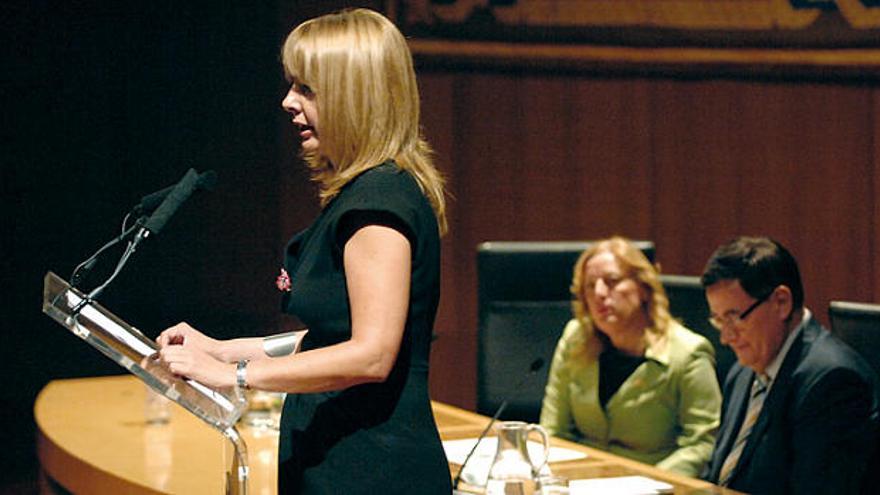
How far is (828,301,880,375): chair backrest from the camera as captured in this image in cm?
279

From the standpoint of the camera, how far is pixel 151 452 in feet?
9.71

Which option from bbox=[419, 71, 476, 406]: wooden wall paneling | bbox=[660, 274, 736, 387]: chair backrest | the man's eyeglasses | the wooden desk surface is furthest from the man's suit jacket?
bbox=[419, 71, 476, 406]: wooden wall paneling

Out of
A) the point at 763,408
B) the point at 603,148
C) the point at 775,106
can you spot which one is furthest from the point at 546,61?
the point at 763,408

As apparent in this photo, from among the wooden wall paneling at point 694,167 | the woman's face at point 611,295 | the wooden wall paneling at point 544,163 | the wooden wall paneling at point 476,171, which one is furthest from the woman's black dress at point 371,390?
the wooden wall paneling at point 694,167

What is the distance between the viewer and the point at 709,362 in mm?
3525

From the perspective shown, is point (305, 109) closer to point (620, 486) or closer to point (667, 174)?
Result: point (620, 486)

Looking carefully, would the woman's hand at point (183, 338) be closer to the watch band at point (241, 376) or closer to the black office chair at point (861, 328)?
the watch band at point (241, 376)

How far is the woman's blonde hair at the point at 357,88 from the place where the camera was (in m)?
1.65

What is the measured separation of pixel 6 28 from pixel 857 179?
3.26 metres

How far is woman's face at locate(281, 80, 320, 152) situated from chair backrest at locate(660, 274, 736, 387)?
6.82 feet

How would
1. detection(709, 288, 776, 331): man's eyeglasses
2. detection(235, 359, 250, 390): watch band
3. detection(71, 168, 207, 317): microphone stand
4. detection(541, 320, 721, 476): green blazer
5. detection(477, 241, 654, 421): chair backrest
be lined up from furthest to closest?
detection(477, 241, 654, 421): chair backrest → detection(541, 320, 721, 476): green blazer → detection(709, 288, 776, 331): man's eyeglasses → detection(71, 168, 207, 317): microphone stand → detection(235, 359, 250, 390): watch band

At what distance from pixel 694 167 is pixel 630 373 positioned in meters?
1.96

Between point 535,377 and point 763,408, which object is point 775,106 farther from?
point 763,408

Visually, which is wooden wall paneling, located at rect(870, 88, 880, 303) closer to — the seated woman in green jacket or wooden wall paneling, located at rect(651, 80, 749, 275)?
wooden wall paneling, located at rect(651, 80, 749, 275)
